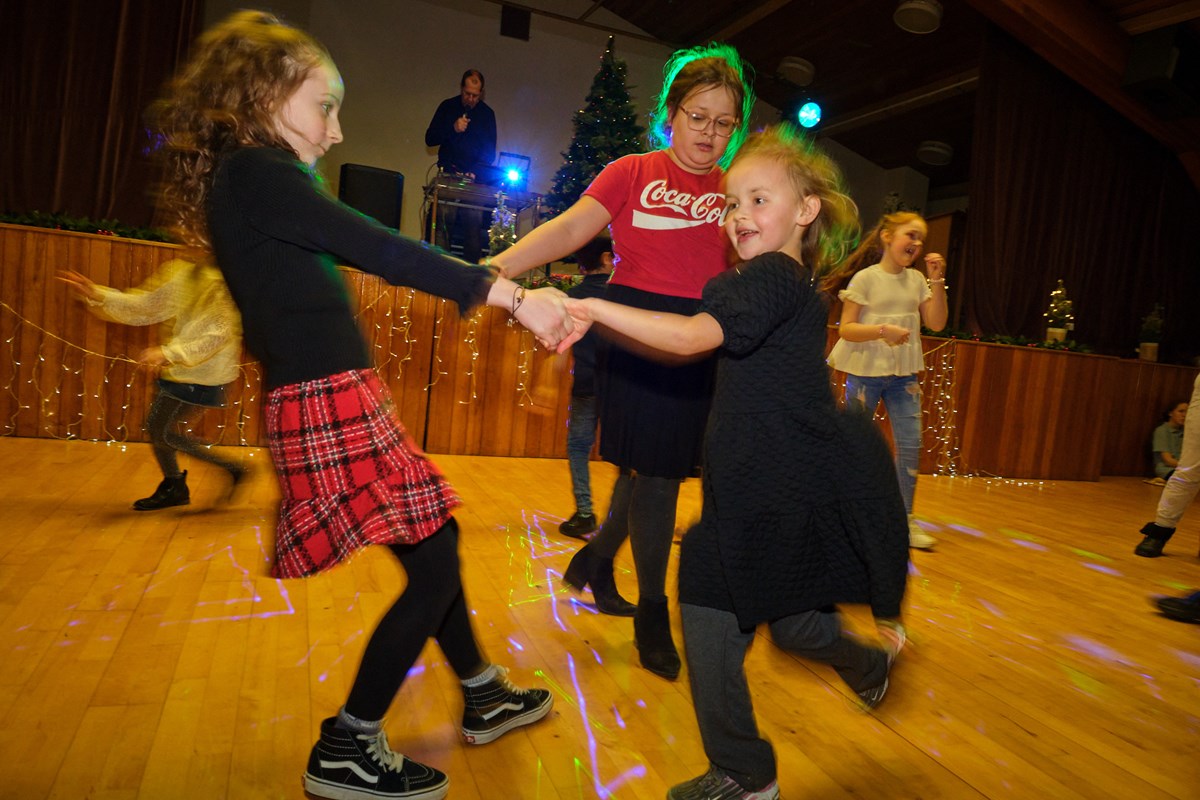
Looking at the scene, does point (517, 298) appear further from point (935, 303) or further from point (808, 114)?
point (808, 114)

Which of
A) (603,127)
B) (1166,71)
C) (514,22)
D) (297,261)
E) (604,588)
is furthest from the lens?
(514,22)

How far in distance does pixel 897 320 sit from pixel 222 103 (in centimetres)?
315

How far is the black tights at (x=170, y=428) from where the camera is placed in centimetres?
317

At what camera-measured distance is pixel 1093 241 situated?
8945mm

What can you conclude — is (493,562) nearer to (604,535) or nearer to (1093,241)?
(604,535)

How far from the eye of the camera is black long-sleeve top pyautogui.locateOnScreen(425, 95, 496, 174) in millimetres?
7301

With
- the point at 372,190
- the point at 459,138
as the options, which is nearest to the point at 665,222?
the point at 372,190

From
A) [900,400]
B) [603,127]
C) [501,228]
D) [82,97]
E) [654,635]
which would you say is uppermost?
[603,127]

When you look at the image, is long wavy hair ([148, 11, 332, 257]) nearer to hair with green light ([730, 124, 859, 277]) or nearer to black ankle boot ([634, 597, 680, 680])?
hair with green light ([730, 124, 859, 277])

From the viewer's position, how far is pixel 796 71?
9.26 meters

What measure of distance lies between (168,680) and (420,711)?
59 centimetres

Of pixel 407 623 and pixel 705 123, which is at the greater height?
pixel 705 123

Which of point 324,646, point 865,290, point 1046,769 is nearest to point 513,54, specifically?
point 865,290

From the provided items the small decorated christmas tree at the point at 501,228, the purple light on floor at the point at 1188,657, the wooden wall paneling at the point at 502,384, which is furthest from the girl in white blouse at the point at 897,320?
the small decorated christmas tree at the point at 501,228
